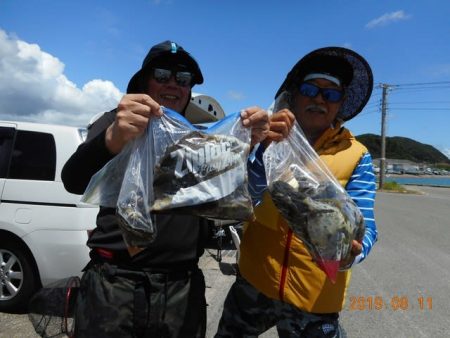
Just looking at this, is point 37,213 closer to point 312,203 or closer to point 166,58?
point 166,58

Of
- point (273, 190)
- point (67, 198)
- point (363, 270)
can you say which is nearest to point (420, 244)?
point (363, 270)

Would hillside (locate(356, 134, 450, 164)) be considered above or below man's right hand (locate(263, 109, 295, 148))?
above

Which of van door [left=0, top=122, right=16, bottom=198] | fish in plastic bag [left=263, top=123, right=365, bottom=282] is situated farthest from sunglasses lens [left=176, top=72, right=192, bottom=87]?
van door [left=0, top=122, right=16, bottom=198]

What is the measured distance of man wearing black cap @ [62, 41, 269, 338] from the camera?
1.61m

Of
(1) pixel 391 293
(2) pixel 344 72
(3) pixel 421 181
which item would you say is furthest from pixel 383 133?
(2) pixel 344 72

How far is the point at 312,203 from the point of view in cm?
147

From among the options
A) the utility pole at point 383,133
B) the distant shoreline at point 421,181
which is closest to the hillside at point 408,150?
the distant shoreline at point 421,181

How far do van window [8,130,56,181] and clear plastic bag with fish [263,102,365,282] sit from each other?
118 inches

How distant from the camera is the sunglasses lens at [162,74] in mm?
1740

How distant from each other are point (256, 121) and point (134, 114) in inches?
18.4

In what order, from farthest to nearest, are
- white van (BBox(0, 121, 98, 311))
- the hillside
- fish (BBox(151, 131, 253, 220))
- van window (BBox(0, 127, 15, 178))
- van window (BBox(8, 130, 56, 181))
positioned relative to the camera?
the hillside, van window (BBox(0, 127, 15, 178)), van window (BBox(8, 130, 56, 181)), white van (BBox(0, 121, 98, 311)), fish (BBox(151, 131, 253, 220))

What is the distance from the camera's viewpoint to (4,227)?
3973 millimetres

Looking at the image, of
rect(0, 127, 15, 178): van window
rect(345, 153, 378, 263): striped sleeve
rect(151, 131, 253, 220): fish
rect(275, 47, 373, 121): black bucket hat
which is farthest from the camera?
rect(0, 127, 15, 178): van window

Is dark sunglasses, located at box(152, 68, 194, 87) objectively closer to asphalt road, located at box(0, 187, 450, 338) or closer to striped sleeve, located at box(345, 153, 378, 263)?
striped sleeve, located at box(345, 153, 378, 263)
